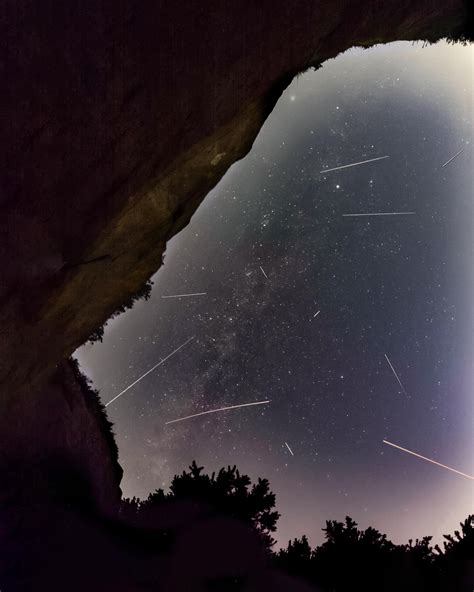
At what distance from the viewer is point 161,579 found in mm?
6492

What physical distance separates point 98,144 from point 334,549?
815 cm

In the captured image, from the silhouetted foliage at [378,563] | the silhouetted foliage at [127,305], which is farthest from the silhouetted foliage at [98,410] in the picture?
the silhouetted foliage at [378,563]

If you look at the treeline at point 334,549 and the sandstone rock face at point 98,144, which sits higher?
the sandstone rock face at point 98,144

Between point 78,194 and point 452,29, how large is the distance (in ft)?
24.0

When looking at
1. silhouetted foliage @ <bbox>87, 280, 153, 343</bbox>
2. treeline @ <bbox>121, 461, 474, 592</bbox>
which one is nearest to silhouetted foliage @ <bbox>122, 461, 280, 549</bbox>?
treeline @ <bbox>121, 461, 474, 592</bbox>

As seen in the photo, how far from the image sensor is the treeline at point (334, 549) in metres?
7.43

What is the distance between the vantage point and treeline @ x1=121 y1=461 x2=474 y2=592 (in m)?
7.43

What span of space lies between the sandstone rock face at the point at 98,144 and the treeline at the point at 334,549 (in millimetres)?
1792

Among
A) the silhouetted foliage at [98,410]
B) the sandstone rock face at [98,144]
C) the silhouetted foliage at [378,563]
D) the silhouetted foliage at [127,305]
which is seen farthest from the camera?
the silhouetted foliage at [127,305]

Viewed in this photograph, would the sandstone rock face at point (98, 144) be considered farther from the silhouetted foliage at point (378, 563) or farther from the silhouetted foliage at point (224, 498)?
the silhouetted foliage at point (378, 563)

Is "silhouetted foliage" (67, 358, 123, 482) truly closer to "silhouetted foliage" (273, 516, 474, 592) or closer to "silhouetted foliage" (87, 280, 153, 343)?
"silhouetted foliage" (87, 280, 153, 343)

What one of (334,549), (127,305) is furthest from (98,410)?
(334,549)

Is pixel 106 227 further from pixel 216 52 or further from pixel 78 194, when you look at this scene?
pixel 216 52

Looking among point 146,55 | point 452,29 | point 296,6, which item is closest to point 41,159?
point 146,55
